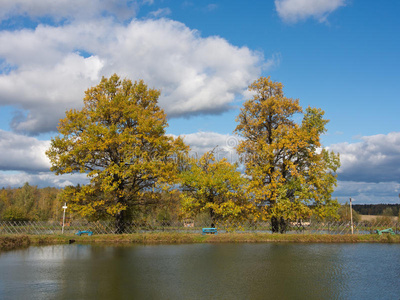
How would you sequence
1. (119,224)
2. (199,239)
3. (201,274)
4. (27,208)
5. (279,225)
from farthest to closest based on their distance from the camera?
(27,208) → (279,225) → (119,224) → (199,239) → (201,274)

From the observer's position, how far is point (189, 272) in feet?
66.0

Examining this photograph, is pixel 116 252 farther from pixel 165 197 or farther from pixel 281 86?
pixel 281 86

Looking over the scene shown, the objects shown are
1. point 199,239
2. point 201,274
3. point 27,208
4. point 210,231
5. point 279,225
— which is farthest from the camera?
point 27,208

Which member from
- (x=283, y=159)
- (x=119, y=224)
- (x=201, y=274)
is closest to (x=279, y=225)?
(x=283, y=159)

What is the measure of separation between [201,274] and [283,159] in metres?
26.4

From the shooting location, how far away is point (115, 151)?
4081 centimetres

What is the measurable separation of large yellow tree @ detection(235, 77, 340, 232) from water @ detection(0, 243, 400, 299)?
38.2ft

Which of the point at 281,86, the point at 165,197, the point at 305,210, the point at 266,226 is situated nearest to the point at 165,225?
the point at 165,197

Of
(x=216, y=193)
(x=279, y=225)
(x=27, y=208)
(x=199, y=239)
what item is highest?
(x=216, y=193)

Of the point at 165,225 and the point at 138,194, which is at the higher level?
the point at 138,194

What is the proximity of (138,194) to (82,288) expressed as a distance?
25635mm

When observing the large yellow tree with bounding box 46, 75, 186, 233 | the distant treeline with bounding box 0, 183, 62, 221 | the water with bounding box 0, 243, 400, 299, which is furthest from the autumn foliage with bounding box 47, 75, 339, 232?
the water with bounding box 0, 243, 400, 299

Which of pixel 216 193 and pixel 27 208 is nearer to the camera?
pixel 216 193

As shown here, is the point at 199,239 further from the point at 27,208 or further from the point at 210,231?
the point at 27,208
